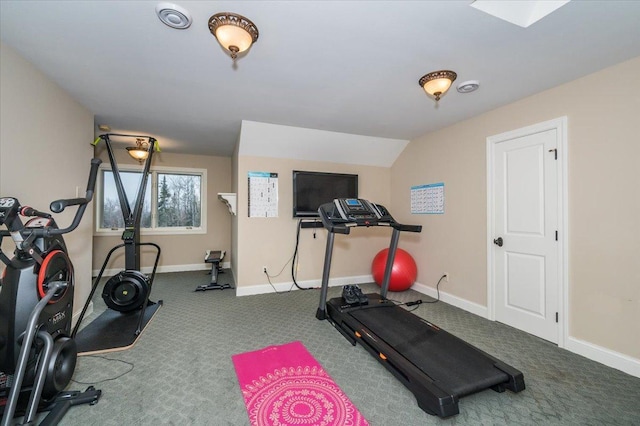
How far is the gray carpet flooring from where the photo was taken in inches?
62.5

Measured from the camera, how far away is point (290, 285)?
4.11m

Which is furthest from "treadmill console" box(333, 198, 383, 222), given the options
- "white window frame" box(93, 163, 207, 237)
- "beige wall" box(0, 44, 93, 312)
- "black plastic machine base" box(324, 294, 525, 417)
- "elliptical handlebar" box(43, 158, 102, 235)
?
"white window frame" box(93, 163, 207, 237)

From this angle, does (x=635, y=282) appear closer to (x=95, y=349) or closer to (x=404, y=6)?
(x=404, y=6)

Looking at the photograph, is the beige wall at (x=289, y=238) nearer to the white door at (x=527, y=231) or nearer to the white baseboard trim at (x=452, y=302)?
→ the white baseboard trim at (x=452, y=302)

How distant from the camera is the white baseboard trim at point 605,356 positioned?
6.58 ft

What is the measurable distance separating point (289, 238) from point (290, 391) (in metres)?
2.48

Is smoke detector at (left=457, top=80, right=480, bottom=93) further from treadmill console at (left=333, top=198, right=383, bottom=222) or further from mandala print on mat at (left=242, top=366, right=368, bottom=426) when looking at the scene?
mandala print on mat at (left=242, top=366, right=368, bottom=426)

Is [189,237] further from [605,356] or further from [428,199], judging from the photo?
[605,356]

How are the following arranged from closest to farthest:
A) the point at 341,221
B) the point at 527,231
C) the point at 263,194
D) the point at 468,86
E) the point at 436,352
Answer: the point at 436,352
the point at 468,86
the point at 527,231
the point at 341,221
the point at 263,194

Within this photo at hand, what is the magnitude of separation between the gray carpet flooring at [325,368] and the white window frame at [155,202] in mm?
2389

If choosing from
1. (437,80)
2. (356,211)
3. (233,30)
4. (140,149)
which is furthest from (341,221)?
(140,149)

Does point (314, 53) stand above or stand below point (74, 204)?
above

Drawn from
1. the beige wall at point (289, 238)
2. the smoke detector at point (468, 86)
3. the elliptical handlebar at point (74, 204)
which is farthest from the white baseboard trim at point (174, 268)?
the smoke detector at point (468, 86)

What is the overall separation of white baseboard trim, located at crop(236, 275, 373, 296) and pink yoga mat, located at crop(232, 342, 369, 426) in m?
1.63
